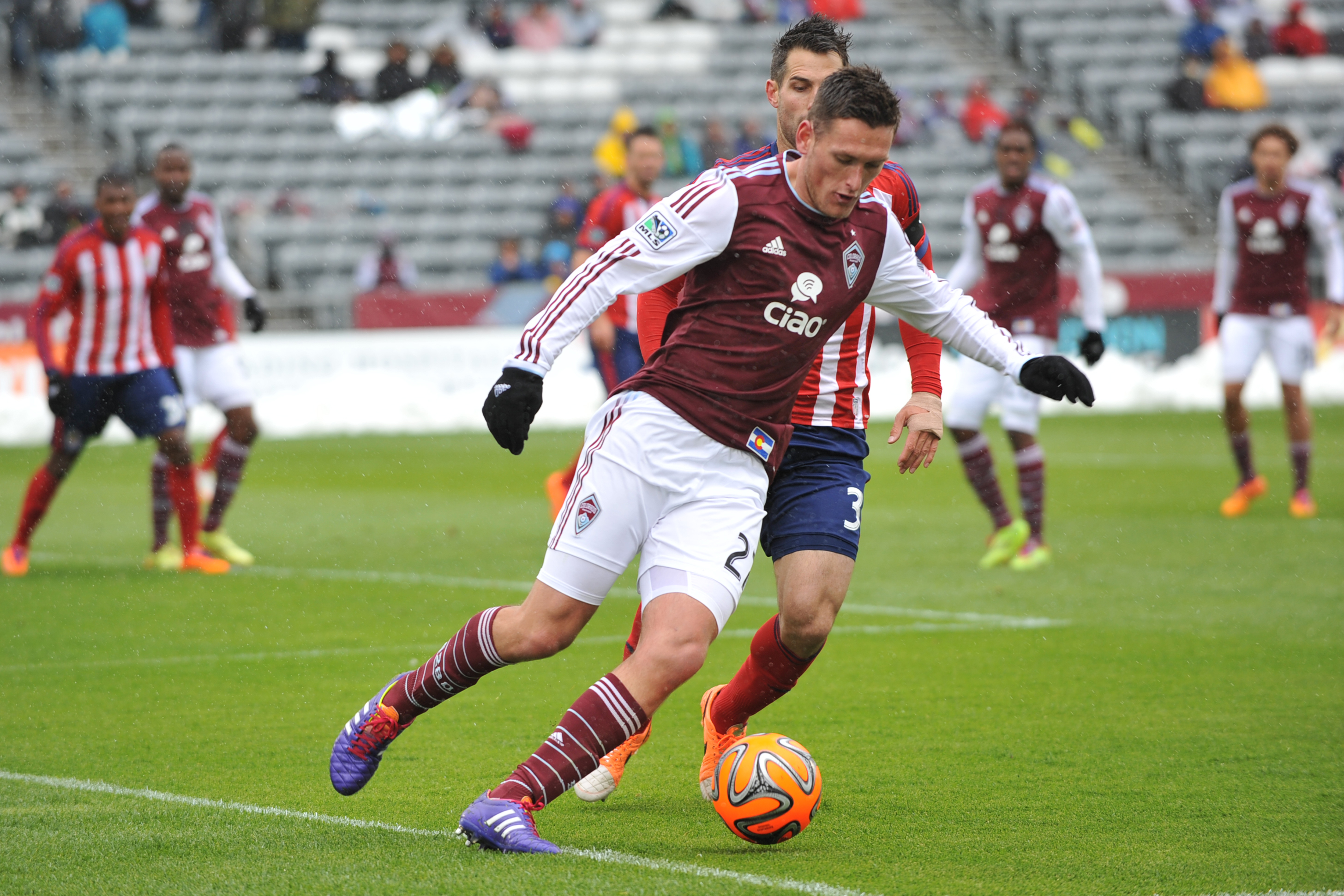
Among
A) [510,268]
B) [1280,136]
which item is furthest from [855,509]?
[510,268]

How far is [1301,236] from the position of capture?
1159 centimetres

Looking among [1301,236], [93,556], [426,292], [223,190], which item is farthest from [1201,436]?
[223,190]

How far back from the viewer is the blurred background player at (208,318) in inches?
401

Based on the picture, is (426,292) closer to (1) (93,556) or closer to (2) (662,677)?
(1) (93,556)

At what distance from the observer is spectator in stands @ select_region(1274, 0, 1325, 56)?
92.0 feet

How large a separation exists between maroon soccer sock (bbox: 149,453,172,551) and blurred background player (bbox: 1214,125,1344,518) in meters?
6.80

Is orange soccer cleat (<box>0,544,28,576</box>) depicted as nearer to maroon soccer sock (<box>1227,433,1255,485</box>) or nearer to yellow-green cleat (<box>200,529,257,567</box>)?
yellow-green cleat (<box>200,529,257,567</box>)

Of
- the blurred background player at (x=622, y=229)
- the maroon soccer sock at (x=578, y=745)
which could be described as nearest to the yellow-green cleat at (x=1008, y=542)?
the blurred background player at (x=622, y=229)

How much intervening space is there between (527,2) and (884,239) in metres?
23.5

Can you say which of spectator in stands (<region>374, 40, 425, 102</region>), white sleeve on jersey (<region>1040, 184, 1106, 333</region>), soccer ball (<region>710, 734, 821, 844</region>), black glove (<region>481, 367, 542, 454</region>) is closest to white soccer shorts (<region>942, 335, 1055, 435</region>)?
white sleeve on jersey (<region>1040, 184, 1106, 333</region>)

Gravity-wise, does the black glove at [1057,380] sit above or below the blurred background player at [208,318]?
above

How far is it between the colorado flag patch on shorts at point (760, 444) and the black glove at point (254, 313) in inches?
252

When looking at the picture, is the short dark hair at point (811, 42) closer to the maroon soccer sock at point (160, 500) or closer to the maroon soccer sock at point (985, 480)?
the maroon soccer sock at point (985, 480)

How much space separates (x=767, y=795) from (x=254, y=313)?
22.2 ft
